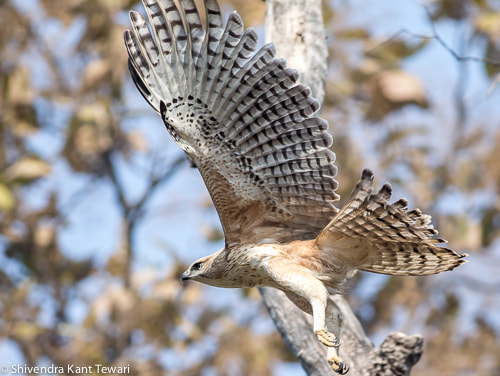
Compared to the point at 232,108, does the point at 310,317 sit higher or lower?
lower

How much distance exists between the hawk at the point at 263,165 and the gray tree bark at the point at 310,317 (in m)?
0.28

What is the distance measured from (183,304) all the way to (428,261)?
17.0ft

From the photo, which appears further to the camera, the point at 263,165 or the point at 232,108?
the point at 263,165

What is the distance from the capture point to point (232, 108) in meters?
3.77

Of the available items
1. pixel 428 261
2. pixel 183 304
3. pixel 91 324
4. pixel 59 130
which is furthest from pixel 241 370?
pixel 428 261

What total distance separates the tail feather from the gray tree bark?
43 cm

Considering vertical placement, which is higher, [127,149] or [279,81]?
[279,81]

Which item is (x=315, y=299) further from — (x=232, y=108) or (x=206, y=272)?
(x=232, y=108)

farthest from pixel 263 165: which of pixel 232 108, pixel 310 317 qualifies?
pixel 310 317

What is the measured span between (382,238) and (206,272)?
1.15 meters

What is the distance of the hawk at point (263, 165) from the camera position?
363cm

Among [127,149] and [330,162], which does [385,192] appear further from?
[127,149]

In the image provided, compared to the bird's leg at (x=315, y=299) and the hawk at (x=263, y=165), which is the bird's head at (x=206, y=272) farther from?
the bird's leg at (x=315, y=299)

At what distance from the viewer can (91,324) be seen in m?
8.29
